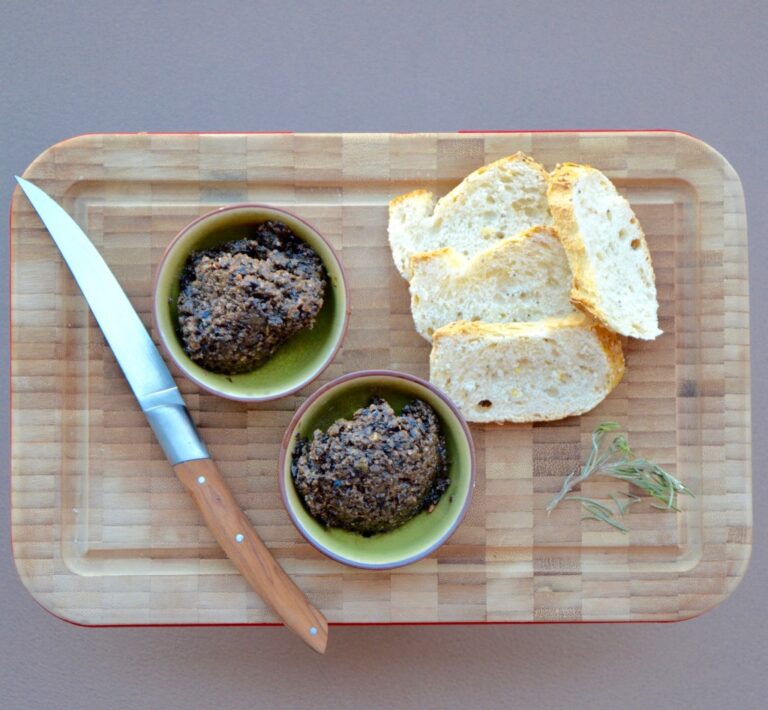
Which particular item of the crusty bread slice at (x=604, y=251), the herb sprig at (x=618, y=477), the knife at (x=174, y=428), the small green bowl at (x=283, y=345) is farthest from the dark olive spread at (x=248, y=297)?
the herb sprig at (x=618, y=477)

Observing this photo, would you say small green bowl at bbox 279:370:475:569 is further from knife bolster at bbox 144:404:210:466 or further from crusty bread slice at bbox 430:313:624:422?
knife bolster at bbox 144:404:210:466

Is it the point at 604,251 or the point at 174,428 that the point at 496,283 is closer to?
the point at 604,251

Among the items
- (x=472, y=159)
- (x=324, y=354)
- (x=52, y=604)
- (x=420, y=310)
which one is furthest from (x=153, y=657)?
(x=472, y=159)

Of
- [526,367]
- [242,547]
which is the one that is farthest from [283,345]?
[526,367]

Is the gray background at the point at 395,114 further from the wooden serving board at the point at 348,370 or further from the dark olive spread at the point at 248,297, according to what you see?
the dark olive spread at the point at 248,297

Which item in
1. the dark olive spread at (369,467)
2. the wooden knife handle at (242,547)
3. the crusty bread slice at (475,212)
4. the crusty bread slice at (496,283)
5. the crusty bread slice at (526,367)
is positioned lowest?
the wooden knife handle at (242,547)

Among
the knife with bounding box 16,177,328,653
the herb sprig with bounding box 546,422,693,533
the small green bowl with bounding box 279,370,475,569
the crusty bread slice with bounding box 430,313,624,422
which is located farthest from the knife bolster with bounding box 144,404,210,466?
the herb sprig with bounding box 546,422,693,533
